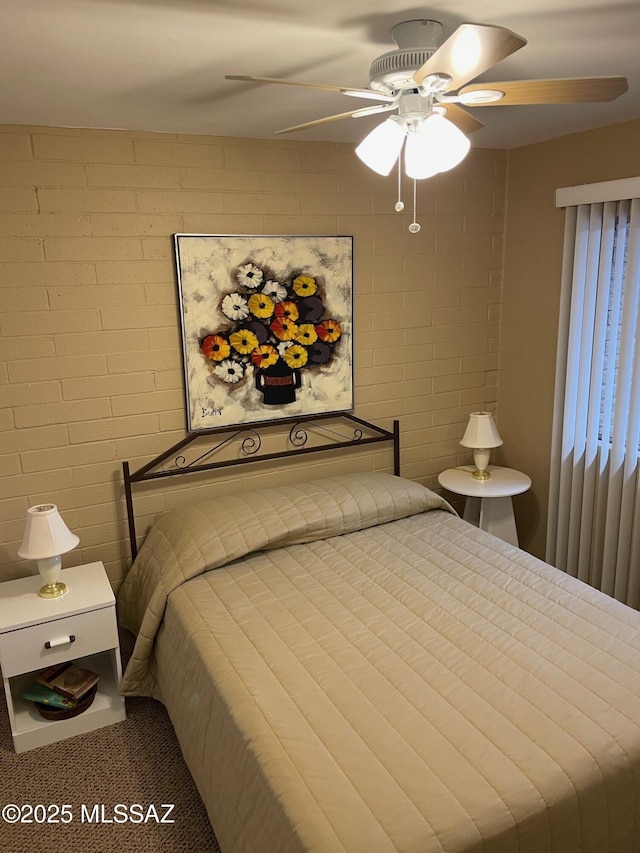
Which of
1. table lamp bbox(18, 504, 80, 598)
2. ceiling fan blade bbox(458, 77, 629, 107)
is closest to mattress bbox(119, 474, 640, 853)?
table lamp bbox(18, 504, 80, 598)

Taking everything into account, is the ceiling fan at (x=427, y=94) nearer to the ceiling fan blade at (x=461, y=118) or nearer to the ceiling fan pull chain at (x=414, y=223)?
the ceiling fan blade at (x=461, y=118)

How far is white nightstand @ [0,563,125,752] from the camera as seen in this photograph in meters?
2.36

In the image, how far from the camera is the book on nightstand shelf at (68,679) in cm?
251

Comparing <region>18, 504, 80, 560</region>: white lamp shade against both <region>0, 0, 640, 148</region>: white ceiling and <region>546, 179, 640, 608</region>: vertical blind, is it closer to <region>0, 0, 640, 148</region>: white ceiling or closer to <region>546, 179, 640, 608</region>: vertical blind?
<region>0, 0, 640, 148</region>: white ceiling

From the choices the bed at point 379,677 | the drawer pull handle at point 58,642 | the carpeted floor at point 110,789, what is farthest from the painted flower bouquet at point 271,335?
the carpeted floor at point 110,789

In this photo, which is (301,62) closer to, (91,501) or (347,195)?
(347,195)

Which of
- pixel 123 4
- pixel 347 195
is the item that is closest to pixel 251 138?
pixel 347 195

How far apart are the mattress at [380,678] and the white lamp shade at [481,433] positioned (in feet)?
1.76

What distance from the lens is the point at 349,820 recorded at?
1.48 metres

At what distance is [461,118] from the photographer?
1818 mm

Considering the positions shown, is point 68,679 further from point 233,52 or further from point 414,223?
point 233,52

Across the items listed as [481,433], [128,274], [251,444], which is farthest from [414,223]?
[481,433]

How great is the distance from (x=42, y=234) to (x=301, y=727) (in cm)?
204
